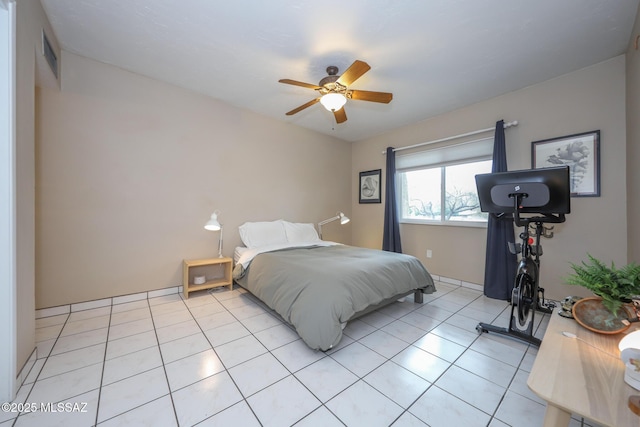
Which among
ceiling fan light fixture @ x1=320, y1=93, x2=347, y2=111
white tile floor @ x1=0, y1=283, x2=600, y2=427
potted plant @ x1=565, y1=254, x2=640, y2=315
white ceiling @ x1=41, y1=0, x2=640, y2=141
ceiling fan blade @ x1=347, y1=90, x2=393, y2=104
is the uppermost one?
white ceiling @ x1=41, y1=0, x2=640, y2=141

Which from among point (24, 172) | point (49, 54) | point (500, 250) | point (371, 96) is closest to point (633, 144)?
point (500, 250)

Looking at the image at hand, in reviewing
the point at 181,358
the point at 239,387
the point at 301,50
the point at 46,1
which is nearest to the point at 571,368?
the point at 239,387

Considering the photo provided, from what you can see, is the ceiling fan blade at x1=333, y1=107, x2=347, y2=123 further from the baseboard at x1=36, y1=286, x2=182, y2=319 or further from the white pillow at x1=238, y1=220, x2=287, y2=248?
the baseboard at x1=36, y1=286, x2=182, y2=319

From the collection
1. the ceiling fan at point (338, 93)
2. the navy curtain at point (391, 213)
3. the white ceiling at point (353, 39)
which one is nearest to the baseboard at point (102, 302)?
the white ceiling at point (353, 39)

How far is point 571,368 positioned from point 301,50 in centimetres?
277

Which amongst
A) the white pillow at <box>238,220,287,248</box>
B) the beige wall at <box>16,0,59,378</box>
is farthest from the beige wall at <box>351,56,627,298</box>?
the beige wall at <box>16,0,59,378</box>

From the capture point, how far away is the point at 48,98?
230 centimetres

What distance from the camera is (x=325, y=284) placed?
1.95 metres

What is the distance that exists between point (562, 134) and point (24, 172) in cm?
475

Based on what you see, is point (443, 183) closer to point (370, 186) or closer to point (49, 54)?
point (370, 186)

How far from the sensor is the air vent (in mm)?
1909

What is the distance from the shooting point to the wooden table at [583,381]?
28.7 inches

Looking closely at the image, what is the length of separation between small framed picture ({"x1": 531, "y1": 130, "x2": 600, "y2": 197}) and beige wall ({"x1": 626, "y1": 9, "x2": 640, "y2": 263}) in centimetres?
22

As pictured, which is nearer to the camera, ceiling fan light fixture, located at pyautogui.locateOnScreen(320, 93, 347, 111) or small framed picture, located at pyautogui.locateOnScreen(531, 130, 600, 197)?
ceiling fan light fixture, located at pyautogui.locateOnScreen(320, 93, 347, 111)
